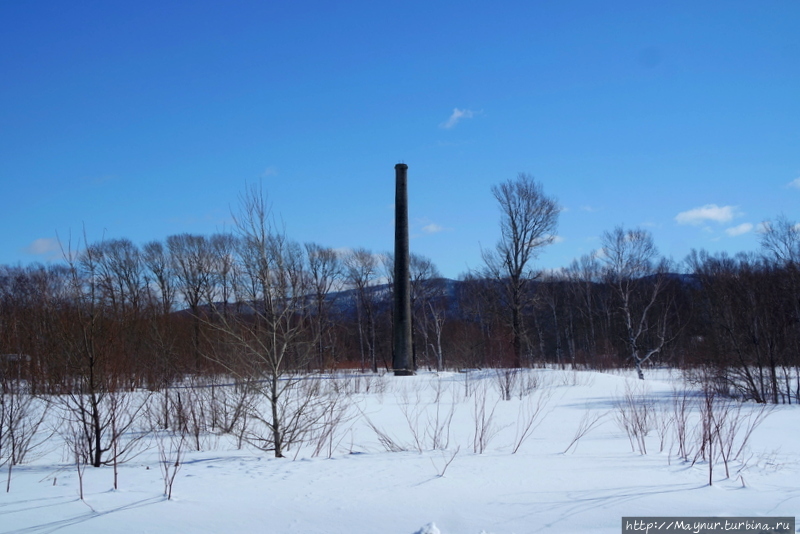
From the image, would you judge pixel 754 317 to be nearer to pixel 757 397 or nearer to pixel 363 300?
pixel 757 397

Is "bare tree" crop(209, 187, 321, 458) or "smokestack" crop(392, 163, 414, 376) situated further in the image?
"smokestack" crop(392, 163, 414, 376)

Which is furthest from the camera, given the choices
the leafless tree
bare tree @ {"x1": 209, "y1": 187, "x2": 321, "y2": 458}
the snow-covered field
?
the leafless tree

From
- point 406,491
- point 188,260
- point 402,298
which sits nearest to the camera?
point 406,491

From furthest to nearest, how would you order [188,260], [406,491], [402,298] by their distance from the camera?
[188,260] < [402,298] < [406,491]

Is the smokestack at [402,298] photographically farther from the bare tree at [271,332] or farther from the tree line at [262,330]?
the bare tree at [271,332]

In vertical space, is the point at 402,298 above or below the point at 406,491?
above

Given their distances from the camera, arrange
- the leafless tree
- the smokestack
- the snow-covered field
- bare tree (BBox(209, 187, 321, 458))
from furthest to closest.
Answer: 1. the leafless tree
2. the smokestack
3. bare tree (BBox(209, 187, 321, 458))
4. the snow-covered field

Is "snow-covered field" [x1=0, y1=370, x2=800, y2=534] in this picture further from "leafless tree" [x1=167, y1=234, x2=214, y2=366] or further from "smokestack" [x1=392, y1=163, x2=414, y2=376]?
"leafless tree" [x1=167, y1=234, x2=214, y2=366]

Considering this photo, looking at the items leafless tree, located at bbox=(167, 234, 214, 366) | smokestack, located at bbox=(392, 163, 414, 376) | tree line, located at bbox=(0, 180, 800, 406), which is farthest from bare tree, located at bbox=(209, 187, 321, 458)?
leafless tree, located at bbox=(167, 234, 214, 366)

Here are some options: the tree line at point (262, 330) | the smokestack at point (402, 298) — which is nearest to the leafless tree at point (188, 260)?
the tree line at point (262, 330)

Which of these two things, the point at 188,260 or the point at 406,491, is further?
the point at 188,260

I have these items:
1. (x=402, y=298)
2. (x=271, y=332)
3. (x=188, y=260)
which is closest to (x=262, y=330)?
(x=271, y=332)

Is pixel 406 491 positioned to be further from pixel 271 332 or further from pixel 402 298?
pixel 402 298

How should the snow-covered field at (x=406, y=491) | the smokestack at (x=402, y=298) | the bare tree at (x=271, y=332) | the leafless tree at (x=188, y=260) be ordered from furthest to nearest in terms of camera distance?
the leafless tree at (x=188, y=260)
the smokestack at (x=402, y=298)
the bare tree at (x=271, y=332)
the snow-covered field at (x=406, y=491)
